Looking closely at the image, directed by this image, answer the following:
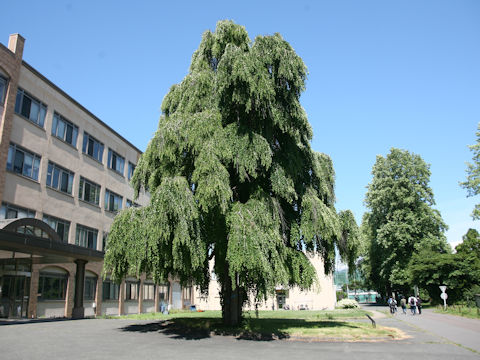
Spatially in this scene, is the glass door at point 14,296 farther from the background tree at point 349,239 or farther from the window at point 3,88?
the background tree at point 349,239

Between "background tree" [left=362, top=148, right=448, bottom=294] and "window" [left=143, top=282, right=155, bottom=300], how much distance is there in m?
27.2

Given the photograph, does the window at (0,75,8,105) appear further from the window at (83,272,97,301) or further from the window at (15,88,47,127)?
the window at (83,272,97,301)

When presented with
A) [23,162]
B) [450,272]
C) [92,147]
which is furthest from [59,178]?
[450,272]

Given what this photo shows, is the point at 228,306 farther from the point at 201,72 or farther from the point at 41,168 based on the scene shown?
the point at 41,168

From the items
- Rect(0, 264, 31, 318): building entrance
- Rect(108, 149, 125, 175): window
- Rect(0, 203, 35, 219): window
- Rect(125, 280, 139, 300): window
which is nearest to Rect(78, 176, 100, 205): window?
Rect(108, 149, 125, 175): window

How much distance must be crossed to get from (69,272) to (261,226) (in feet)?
65.4

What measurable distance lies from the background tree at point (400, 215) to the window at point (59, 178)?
35057mm

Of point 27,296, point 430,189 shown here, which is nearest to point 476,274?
point 430,189

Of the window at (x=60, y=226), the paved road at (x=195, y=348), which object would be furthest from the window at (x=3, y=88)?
the paved road at (x=195, y=348)

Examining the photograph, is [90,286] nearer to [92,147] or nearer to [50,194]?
[50,194]

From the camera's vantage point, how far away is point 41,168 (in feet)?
87.4

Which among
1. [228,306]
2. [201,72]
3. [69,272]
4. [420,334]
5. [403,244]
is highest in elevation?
[201,72]

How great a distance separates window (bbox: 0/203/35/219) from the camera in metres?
22.9

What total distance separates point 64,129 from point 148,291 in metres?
20.4
